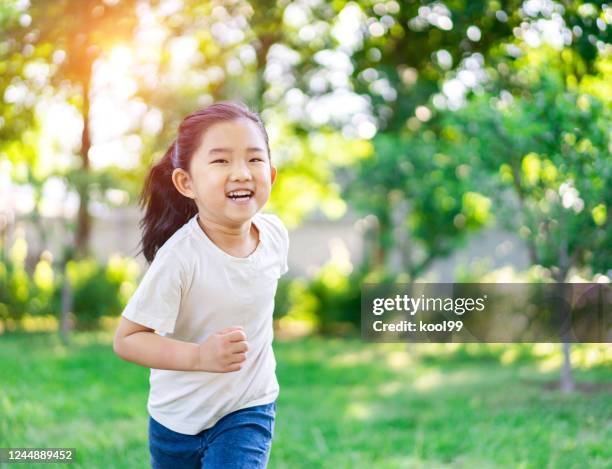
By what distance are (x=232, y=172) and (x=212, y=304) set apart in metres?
0.34

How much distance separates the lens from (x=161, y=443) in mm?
2316

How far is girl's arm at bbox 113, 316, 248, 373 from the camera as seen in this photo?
77.3 inches

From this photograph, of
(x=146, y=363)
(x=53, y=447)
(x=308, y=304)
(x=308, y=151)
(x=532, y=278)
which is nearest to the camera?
(x=146, y=363)

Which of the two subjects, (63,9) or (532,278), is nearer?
(63,9)

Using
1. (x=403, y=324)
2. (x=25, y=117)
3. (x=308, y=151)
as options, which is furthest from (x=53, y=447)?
(x=308, y=151)

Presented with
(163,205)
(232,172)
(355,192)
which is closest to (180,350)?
(232,172)

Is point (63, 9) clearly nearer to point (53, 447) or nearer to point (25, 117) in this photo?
point (53, 447)

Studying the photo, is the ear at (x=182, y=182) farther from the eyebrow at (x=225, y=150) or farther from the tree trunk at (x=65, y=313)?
the tree trunk at (x=65, y=313)

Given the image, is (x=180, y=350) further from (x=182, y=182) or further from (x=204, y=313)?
(x=182, y=182)

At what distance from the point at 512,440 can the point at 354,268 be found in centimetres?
699

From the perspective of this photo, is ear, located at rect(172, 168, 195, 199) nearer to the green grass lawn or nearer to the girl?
the girl

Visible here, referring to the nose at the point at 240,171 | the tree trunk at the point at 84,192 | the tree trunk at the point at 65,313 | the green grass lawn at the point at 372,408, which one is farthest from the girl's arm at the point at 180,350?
the tree trunk at the point at 65,313

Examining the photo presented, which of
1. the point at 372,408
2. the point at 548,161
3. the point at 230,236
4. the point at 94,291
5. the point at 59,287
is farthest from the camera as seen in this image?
the point at 94,291

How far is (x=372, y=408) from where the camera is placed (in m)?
6.34
